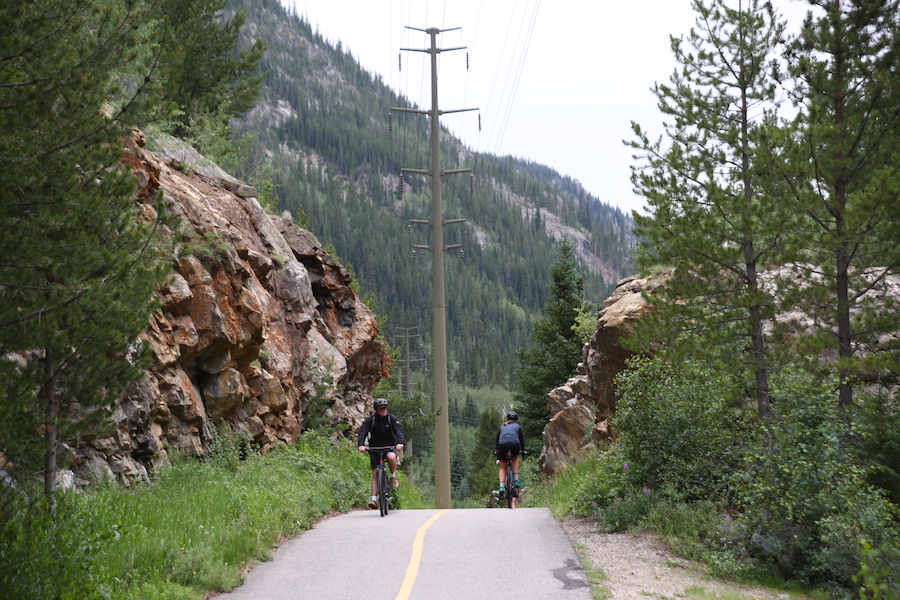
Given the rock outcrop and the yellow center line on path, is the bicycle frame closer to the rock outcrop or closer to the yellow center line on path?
the rock outcrop

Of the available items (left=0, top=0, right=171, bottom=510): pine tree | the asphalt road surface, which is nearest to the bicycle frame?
the asphalt road surface

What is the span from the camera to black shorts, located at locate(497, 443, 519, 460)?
49.3 feet

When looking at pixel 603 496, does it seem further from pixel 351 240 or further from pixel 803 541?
pixel 351 240

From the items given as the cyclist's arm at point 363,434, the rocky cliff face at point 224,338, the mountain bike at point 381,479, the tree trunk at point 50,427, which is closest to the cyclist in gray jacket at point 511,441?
the mountain bike at point 381,479

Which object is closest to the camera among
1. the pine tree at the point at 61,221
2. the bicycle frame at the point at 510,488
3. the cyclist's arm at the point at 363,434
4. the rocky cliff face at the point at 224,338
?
the pine tree at the point at 61,221

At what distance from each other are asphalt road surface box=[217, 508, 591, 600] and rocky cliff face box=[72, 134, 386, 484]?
8.30 ft

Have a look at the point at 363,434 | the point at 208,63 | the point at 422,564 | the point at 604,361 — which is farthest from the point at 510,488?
the point at 208,63

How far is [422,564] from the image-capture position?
309 inches

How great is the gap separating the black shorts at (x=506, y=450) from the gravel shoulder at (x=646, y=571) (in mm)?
5116

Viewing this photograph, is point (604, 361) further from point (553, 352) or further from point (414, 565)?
point (553, 352)

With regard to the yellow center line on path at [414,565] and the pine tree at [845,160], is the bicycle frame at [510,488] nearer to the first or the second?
the yellow center line on path at [414,565]

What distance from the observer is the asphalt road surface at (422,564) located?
6703 mm

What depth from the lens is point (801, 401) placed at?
8281 mm

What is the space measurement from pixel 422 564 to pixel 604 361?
362 inches
